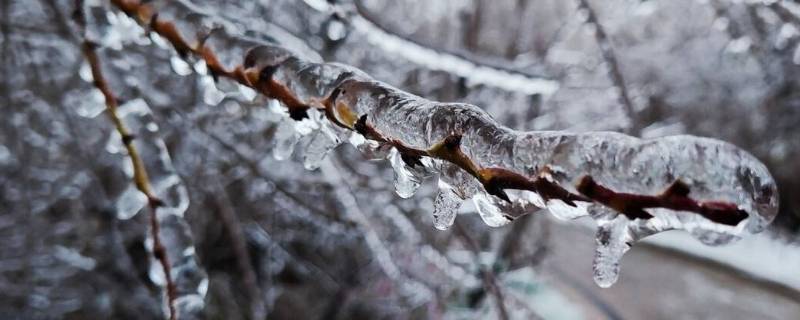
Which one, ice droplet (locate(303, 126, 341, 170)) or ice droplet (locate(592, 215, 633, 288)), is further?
ice droplet (locate(303, 126, 341, 170))

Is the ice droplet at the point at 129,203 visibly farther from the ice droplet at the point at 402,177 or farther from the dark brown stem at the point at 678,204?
the dark brown stem at the point at 678,204

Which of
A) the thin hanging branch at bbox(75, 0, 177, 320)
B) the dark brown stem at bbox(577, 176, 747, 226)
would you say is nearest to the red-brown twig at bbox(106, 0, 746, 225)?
the dark brown stem at bbox(577, 176, 747, 226)

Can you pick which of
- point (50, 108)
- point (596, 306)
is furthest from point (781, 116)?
point (50, 108)

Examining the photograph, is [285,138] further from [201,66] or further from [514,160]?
[514,160]

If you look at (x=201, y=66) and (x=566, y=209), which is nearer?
(x=566, y=209)

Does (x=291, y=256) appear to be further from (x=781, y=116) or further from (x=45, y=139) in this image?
(x=781, y=116)

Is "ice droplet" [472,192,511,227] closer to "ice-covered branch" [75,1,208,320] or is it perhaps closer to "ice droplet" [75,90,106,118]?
"ice-covered branch" [75,1,208,320]

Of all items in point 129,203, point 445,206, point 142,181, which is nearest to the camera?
point 445,206

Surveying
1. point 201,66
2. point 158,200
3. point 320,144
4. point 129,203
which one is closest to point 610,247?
point 320,144
